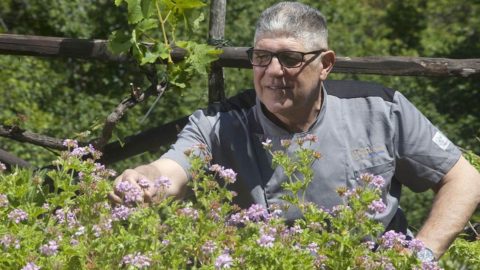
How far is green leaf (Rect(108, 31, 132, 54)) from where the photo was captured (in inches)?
169

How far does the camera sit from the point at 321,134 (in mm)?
3529

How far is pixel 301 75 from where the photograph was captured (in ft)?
11.5

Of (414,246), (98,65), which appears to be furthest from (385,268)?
(98,65)

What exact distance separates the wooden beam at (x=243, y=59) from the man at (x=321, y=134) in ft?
2.52

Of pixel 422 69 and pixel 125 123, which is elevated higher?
pixel 422 69

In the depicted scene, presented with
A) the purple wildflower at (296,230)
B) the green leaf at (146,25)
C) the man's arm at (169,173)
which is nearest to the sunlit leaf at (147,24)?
the green leaf at (146,25)

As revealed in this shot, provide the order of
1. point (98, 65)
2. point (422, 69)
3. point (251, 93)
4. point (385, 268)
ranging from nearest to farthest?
point (385, 268), point (251, 93), point (422, 69), point (98, 65)

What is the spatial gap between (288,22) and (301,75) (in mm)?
167

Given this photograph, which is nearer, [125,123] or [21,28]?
[125,123]

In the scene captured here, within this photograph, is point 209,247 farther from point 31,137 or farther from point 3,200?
point 31,137

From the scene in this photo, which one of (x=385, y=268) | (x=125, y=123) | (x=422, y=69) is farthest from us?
(x=125, y=123)

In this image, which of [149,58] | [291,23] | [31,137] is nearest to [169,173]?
[291,23]

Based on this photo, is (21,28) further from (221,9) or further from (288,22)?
(288,22)

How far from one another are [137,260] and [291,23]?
149 cm
